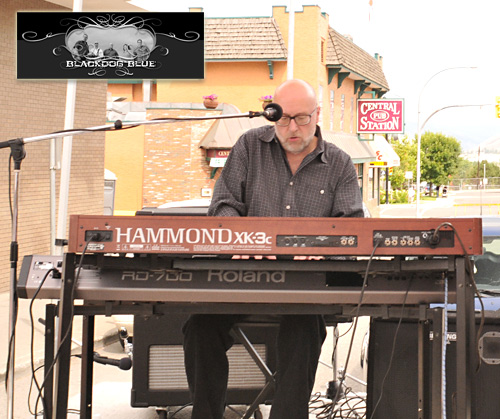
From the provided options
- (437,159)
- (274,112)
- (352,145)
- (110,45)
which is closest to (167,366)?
(274,112)

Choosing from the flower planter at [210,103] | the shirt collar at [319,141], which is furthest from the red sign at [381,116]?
the shirt collar at [319,141]

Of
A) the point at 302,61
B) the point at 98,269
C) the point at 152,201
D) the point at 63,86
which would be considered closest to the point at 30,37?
the point at 63,86

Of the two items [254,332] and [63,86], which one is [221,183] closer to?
[254,332]

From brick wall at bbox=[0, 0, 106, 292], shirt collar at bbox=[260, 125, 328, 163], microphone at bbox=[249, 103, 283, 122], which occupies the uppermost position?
brick wall at bbox=[0, 0, 106, 292]

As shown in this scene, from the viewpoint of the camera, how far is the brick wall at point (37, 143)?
1413cm

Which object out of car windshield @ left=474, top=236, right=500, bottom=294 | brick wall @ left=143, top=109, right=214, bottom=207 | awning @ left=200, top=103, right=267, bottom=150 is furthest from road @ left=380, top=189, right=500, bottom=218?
car windshield @ left=474, top=236, right=500, bottom=294

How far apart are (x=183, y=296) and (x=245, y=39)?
29.8 meters

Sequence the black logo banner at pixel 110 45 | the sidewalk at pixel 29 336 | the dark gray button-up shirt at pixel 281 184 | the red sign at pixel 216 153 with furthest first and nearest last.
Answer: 1. the red sign at pixel 216 153
2. the black logo banner at pixel 110 45
3. the sidewalk at pixel 29 336
4. the dark gray button-up shirt at pixel 281 184

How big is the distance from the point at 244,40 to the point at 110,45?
68.5 ft

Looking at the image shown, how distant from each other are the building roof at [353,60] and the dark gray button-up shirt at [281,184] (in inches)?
1172

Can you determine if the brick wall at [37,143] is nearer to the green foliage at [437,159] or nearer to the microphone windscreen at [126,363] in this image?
the microphone windscreen at [126,363]

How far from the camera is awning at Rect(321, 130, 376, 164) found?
3434cm

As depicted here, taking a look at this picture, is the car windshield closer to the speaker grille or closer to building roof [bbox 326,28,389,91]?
the speaker grille

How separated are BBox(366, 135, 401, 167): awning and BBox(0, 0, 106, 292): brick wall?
93.2ft
